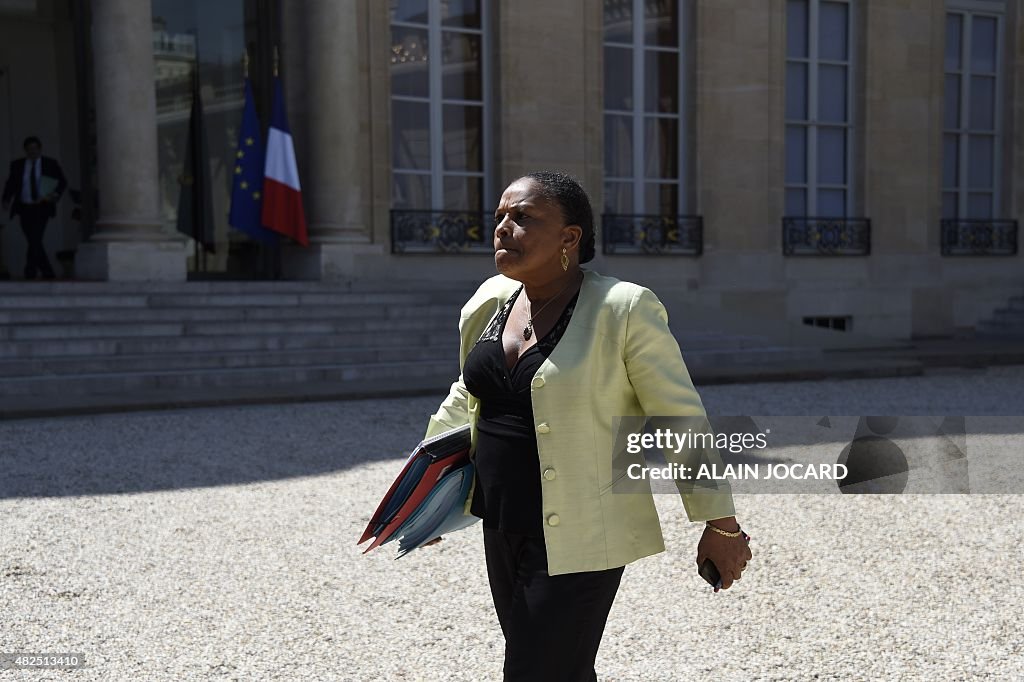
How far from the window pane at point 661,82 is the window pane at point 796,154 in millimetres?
1919

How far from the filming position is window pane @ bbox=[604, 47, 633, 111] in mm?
16812

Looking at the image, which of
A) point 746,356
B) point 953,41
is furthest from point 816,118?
point 746,356

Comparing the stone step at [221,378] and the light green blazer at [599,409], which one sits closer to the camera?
the light green blazer at [599,409]

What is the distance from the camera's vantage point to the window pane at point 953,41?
62.2ft

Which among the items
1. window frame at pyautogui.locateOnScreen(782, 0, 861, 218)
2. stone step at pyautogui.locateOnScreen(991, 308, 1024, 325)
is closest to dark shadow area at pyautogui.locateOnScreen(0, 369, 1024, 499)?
window frame at pyautogui.locateOnScreen(782, 0, 861, 218)

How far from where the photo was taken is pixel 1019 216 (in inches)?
760

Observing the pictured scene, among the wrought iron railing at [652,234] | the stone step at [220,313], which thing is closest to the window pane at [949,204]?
the wrought iron railing at [652,234]

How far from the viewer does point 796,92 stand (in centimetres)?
1792

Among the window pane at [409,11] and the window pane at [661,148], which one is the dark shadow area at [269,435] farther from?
the window pane at [409,11]

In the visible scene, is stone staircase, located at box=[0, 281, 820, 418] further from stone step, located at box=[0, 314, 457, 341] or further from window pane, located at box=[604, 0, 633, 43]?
window pane, located at box=[604, 0, 633, 43]

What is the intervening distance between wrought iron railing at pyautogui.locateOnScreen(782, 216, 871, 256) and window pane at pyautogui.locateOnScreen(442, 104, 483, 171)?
181 inches

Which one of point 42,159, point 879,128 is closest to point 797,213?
point 879,128

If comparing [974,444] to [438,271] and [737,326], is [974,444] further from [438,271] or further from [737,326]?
[438,271]

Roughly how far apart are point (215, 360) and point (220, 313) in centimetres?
105
